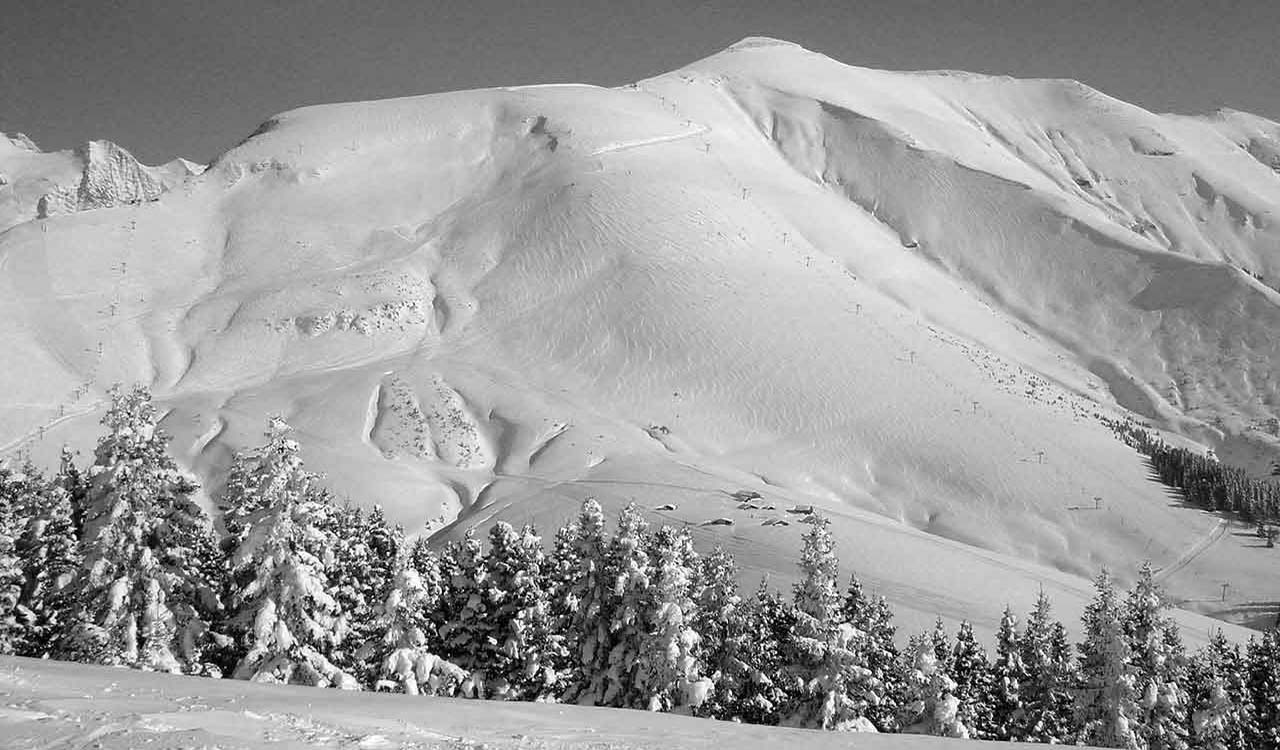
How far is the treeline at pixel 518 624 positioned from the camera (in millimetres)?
21594

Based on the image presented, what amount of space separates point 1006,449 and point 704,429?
35397 mm

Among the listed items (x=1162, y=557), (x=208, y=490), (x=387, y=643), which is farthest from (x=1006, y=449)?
(x=387, y=643)

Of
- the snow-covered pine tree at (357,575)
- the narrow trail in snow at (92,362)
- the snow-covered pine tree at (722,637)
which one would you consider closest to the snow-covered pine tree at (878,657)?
the snow-covered pine tree at (722,637)

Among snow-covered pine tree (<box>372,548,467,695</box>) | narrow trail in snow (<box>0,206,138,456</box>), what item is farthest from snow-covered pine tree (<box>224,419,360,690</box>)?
narrow trail in snow (<box>0,206,138,456</box>)

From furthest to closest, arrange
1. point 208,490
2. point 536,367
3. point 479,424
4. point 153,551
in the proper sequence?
point 536,367 → point 479,424 → point 208,490 → point 153,551

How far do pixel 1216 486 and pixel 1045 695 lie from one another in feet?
288

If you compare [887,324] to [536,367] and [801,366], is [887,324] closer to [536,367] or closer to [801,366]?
[801,366]

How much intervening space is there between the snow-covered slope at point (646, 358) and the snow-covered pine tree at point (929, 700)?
112 feet

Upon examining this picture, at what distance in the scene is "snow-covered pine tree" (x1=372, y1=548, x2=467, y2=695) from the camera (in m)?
25.9

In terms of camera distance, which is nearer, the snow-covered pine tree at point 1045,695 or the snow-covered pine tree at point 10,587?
the snow-covered pine tree at point 10,587

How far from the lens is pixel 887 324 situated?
14525 cm

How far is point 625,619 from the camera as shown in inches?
1167

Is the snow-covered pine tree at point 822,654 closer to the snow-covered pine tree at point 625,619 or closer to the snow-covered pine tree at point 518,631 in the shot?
the snow-covered pine tree at point 625,619

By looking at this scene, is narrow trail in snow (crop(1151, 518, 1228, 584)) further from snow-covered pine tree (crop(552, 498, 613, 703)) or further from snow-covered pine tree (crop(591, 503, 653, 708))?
snow-covered pine tree (crop(552, 498, 613, 703))
